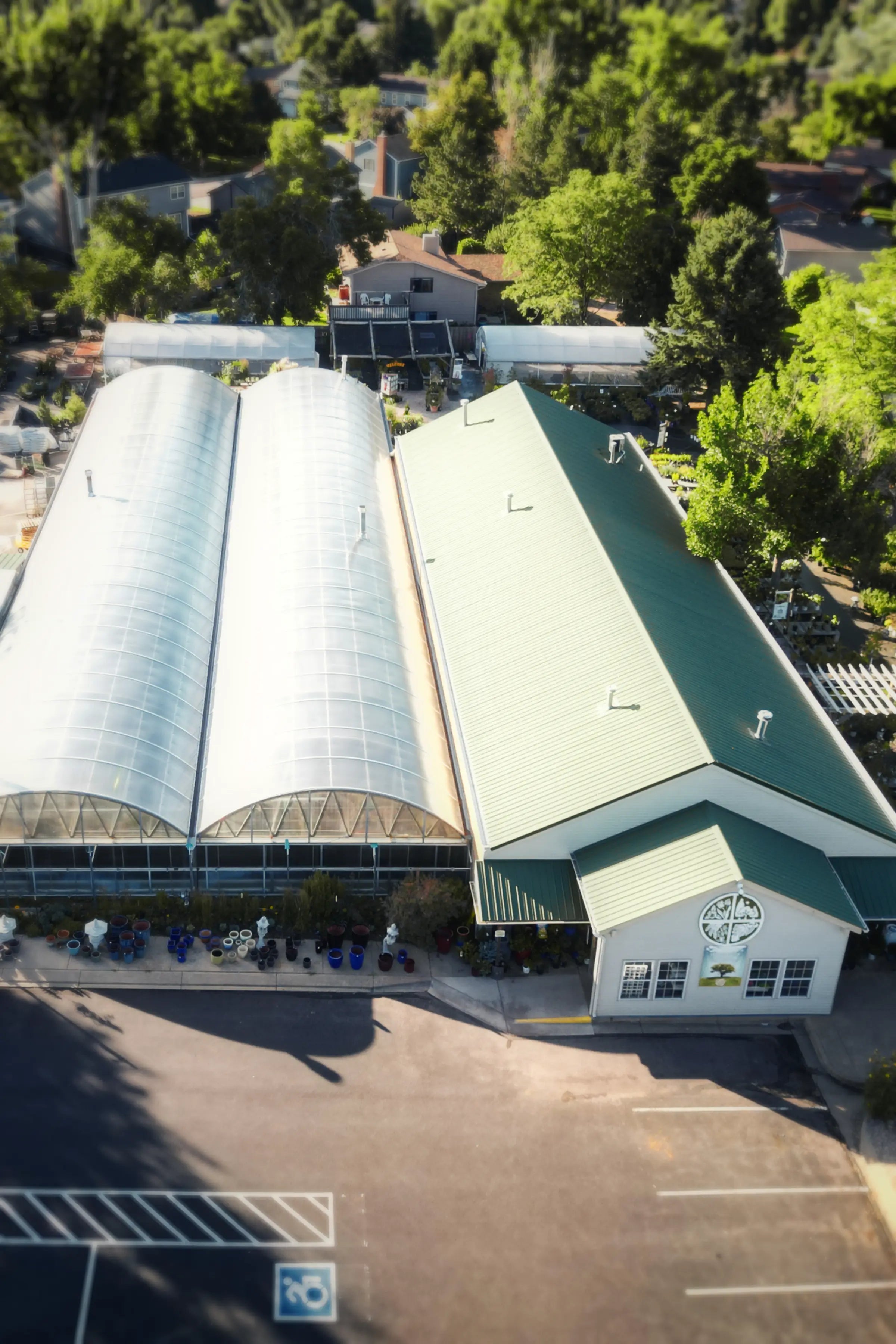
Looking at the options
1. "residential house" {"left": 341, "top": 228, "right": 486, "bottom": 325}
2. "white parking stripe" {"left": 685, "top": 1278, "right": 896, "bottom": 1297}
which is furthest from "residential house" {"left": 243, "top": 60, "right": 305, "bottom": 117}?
"white parking stripe" {"left": 685, "top": 1278, "right": 896, "bottom": 1297}

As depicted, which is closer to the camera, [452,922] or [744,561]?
[452,922]

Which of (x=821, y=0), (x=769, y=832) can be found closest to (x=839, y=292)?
(x=769, y=832)

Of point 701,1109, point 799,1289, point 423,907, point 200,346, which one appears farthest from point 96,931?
point 200,346

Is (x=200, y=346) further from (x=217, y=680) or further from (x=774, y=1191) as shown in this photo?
(x=774, y=1191)

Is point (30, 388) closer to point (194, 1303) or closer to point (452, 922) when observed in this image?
point (452, 922)

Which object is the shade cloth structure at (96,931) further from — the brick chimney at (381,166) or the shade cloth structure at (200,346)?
the brick chimney at (381,166)

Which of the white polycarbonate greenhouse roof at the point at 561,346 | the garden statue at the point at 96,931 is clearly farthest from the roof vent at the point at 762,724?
the white polycarbonate greenhouse roof at the point at 561,346

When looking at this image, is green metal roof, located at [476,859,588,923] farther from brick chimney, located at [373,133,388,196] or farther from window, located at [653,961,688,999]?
brick chimney, located at [373,133,388,196]

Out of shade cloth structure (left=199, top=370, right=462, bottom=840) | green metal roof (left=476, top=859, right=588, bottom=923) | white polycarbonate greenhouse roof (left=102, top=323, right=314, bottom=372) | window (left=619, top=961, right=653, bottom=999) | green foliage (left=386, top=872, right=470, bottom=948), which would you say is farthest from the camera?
white polycarbonate greenhouse roof (left=102, top=323, right=314, bottom=372)
